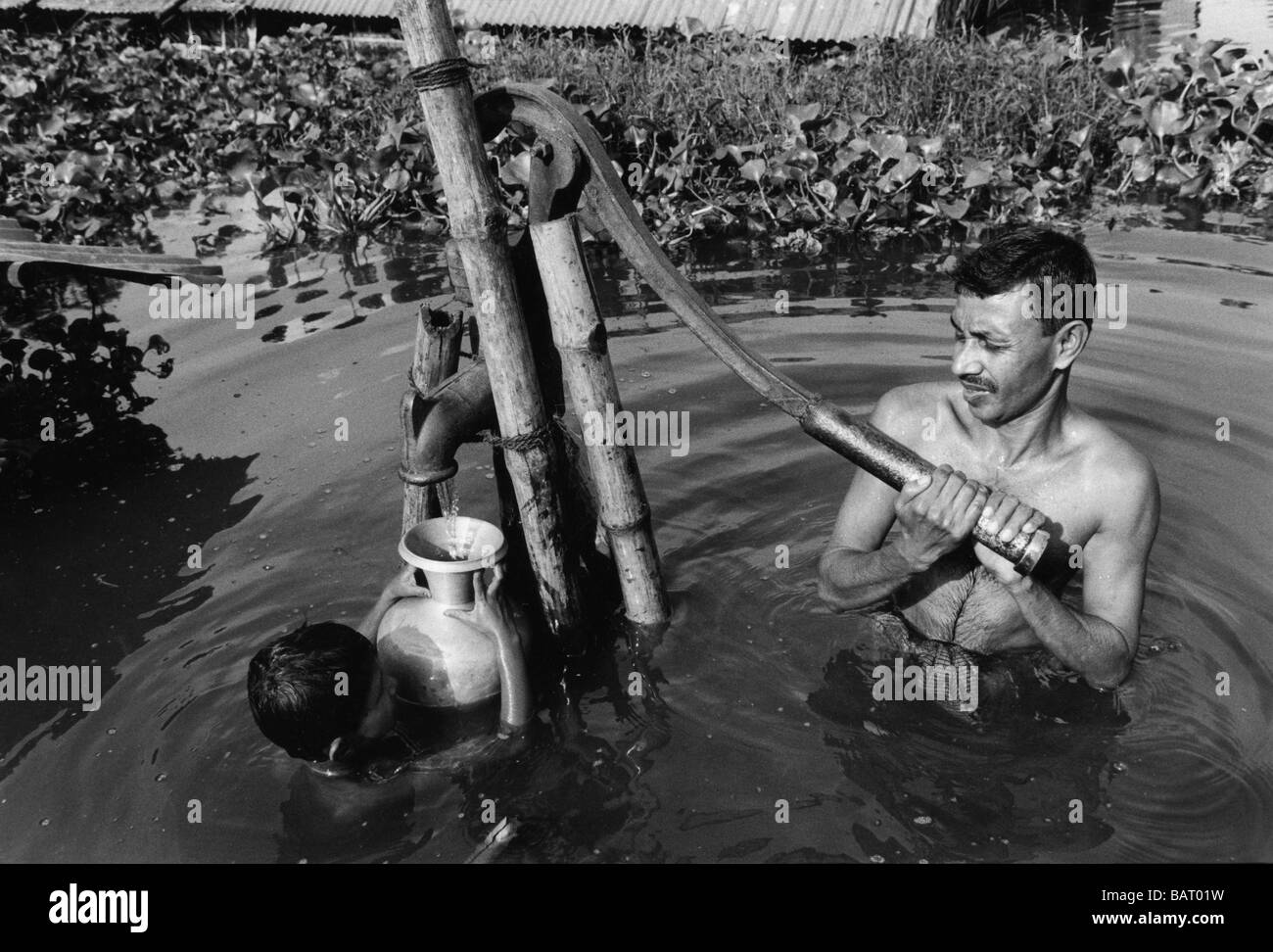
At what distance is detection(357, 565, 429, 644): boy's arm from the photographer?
3.91 m

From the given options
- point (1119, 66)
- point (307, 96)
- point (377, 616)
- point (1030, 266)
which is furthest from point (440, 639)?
point (1119, 66)

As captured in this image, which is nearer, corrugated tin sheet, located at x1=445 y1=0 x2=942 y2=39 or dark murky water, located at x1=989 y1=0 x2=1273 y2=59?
corrugated tin sheet, located at x1=445 y1=0 x2=942 y2=39

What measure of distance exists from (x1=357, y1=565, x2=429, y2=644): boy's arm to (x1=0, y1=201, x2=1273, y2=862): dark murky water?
0.54m

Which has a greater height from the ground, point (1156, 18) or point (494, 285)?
point (1156, 18)

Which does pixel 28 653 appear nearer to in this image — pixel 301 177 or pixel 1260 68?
pixel 301 177

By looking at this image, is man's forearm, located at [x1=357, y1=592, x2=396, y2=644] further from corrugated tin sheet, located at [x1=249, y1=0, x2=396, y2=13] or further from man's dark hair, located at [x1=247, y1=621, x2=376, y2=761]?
corrugated tin sheet, located at [x1=249, y1=0, x2=396, y2=13]

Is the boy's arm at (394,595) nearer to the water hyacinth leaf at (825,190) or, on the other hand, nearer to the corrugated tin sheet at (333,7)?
the water hyacinth leaf at (825,190)

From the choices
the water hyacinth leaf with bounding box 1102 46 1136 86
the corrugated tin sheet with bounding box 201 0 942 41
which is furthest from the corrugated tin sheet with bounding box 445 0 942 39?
the water hyacinth leaf with bounding box 1102 46 1136 86

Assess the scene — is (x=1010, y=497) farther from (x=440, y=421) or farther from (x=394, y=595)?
(x=394, y=595)

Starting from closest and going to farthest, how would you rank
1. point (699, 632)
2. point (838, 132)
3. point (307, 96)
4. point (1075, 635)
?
point (1075, 635)
point (699, 632)
point (838, 132)
point (307, 96)

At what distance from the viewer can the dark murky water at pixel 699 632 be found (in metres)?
3.82

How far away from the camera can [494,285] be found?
3664 millimetres

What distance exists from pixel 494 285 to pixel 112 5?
1179 cm

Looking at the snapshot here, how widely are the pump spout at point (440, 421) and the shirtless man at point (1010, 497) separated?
1.35 metres
